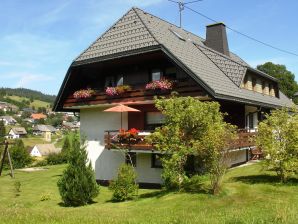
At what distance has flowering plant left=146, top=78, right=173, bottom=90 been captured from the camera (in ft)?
62.5

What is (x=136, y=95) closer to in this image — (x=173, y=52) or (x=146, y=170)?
(x=173, y=52)

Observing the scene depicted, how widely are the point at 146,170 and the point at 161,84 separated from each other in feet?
16.3

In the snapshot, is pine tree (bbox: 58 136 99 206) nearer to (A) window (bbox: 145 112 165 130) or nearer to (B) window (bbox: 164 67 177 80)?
(A) window (bbox: 145 112 165 130)

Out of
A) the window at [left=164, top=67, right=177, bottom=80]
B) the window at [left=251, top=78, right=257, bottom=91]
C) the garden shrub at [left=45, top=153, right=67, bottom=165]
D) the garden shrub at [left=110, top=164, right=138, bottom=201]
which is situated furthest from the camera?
the garden shrub at [left=45, top=153, right=67, bottom=165]

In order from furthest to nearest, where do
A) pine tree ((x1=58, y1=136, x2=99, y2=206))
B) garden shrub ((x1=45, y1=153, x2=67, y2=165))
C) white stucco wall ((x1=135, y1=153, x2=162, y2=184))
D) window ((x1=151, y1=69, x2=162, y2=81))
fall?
garden shrub ((x1=45, y1=153, x2=67, y2=165)), window ((x1=151, y1=69, x2=162, y2=81)), white stucco wall ((x1=135, y1=153, x2=162, y2=184)), pine tree ((x1=58, y1=136, x2=99, y2=206))

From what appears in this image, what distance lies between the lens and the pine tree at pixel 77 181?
16203mm

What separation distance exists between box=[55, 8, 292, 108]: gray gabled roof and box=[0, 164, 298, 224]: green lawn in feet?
14.8

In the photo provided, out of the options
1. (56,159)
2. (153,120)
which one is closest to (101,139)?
(153,120)

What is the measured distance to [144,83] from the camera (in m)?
21.2

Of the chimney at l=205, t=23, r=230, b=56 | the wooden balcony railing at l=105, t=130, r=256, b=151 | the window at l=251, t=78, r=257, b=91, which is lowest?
the wooden balcony railing at l=105, t=130, r=256, b=151

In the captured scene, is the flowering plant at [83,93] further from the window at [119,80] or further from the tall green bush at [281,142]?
the tall green bush at [281,142]

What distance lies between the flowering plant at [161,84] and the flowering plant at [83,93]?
181 inches

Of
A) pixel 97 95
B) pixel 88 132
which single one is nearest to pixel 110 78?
pixel 97 95

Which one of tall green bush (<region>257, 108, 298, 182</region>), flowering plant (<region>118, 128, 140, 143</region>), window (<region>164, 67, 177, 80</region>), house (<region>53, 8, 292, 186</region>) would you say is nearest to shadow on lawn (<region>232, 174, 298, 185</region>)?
tall green bush (<region>257, 108, 298, 182</region>)
